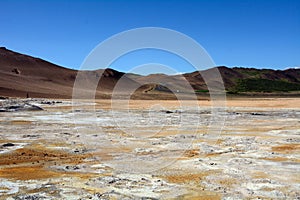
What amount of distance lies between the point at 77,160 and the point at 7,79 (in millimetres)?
83251

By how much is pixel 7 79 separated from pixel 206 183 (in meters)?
87.3

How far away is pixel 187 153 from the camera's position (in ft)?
44.9

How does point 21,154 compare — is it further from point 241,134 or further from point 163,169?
point 241,134

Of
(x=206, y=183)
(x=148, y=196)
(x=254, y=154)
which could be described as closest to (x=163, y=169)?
(x=206, y=183)

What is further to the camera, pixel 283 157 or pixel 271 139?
pixel 271 139

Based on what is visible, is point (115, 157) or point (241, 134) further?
point (241, 134)

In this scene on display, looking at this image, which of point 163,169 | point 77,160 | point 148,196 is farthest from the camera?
point 77,160

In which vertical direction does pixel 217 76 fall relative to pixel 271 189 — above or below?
above

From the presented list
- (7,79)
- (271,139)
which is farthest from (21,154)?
(7,79)

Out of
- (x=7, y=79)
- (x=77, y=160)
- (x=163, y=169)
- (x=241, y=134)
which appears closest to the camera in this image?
(x=163, y=169)

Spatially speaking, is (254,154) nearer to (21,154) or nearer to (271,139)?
(271,139)

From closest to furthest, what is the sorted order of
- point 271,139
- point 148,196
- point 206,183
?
1. point 148,196
2. point 206,183
3. point 271,139

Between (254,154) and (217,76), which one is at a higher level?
(217,76)

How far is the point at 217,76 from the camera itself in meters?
176
